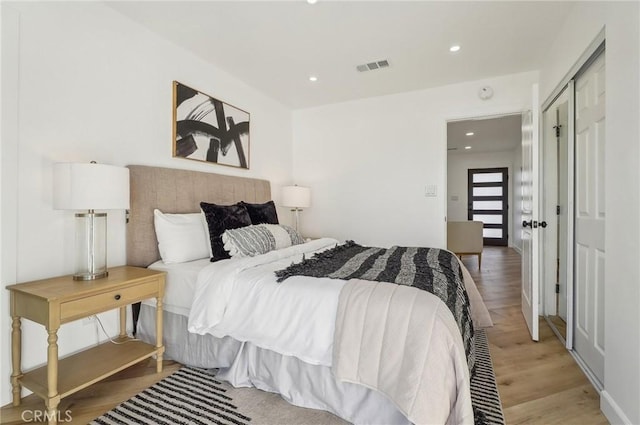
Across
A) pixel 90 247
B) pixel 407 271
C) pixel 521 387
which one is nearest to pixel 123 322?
pixel 90 247

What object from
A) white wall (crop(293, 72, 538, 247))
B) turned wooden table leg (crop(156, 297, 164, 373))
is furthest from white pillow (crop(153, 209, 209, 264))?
white wall (crop(293, 72, 538, 247))

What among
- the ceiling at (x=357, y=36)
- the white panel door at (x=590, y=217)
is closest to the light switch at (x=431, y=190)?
the ceiling at (x=357, y=36)

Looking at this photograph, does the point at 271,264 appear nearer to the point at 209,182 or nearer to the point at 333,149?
the point at 209,182

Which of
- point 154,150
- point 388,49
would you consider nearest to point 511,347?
point 388,49

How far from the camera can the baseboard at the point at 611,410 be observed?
1.48 m

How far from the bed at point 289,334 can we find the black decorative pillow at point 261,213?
63 centimetres

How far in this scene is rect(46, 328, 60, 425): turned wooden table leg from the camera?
149 cm

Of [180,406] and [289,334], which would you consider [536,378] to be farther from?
[180,406]

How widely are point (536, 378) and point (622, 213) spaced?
3.87 feet

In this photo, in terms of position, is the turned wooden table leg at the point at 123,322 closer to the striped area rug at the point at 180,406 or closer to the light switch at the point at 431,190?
the striped area rug at the point at 180,406

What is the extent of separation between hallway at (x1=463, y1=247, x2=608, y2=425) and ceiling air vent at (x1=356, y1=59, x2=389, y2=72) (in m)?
2.74

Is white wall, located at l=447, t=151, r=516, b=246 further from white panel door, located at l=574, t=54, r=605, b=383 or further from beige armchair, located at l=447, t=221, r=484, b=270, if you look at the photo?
white panel door, located at l=574, t=54, r=605, b=383

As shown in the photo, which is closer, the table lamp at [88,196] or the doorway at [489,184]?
the table lamp at [88,196]

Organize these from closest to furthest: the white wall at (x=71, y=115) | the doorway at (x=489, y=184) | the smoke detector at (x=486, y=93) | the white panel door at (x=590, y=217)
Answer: the white wall at (x=71, y=115), the white panel door at (x=590, y=217), the smoke detector at (x=486, y=93), the doorway at (x=489, y=184)
